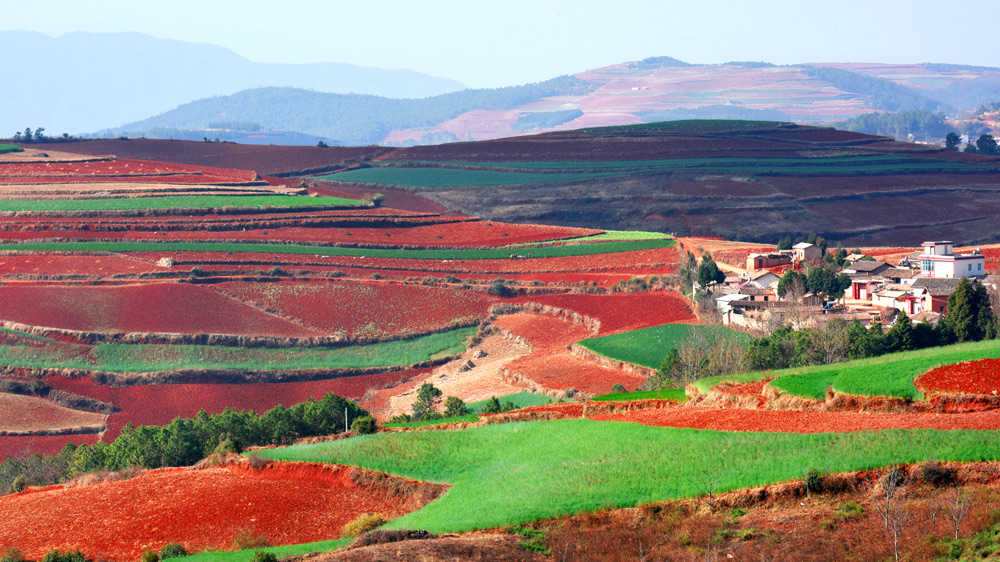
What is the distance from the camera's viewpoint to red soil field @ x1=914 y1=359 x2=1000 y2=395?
28234mm

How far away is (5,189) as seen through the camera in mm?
94375

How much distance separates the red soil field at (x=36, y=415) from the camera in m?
52.1

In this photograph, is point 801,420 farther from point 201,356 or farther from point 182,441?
point 201,356

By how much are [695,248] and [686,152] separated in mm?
45013

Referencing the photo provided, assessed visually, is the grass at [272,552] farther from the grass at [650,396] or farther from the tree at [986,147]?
the tree at [986,147]

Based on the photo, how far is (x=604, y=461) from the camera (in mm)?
25859

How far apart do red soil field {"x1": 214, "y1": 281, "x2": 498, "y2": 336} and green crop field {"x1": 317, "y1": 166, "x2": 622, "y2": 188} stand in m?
45.3

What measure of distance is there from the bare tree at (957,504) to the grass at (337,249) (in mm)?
64227

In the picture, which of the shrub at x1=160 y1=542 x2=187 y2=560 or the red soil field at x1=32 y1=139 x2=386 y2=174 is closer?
the shrub at x1=160 y1=542 x2=187 y2=560

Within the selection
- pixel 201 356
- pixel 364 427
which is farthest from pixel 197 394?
pixel 364 427

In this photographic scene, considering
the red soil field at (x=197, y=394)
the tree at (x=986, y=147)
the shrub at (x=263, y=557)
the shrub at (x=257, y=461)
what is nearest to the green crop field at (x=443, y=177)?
the red soil field at (x=197, y=394)

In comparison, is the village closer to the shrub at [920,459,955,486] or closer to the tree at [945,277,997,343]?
the tree at [945,277,997,343]

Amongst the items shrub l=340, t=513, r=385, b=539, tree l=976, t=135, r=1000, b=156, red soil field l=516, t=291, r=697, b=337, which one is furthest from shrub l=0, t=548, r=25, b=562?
tree l=976, t=135, r=1000, b=156

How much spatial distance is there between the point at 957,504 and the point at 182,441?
1167 inches
